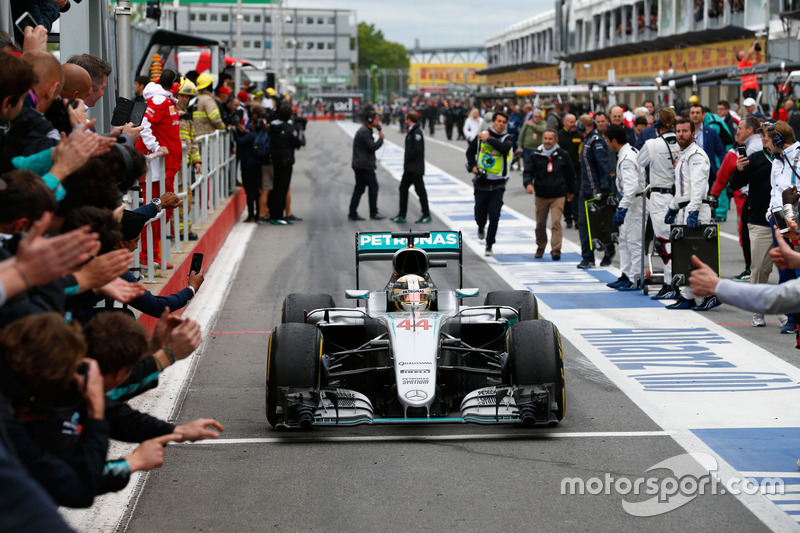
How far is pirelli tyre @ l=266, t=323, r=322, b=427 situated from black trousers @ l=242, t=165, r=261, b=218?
11826mm

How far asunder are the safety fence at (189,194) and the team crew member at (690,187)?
5380mm

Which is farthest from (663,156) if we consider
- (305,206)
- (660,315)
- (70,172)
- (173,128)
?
(305,206)

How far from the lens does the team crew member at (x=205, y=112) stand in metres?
17.4

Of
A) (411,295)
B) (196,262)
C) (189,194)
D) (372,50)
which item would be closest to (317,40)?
(372,50)

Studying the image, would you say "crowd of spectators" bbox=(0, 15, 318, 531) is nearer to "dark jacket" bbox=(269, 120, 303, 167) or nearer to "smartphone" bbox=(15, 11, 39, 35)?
"smartphone" bbox=(15, 11, 39, 35)

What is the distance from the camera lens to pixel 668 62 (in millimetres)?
58250

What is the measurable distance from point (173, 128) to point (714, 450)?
754 centimetres

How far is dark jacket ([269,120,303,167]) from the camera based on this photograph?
62.4 feet

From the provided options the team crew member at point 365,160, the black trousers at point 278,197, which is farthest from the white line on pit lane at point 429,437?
the team crew member at point 365,160

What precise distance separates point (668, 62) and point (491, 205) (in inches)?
1795

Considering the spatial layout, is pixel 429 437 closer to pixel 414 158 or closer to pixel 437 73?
pixel 414 158

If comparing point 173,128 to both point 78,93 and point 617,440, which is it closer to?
point 78,93

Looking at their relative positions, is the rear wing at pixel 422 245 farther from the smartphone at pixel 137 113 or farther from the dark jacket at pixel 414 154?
the dark jacket at pixel 414 154

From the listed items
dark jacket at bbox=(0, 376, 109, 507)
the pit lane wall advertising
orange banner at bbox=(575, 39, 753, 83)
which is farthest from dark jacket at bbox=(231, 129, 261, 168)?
the pit lane wall advertising
